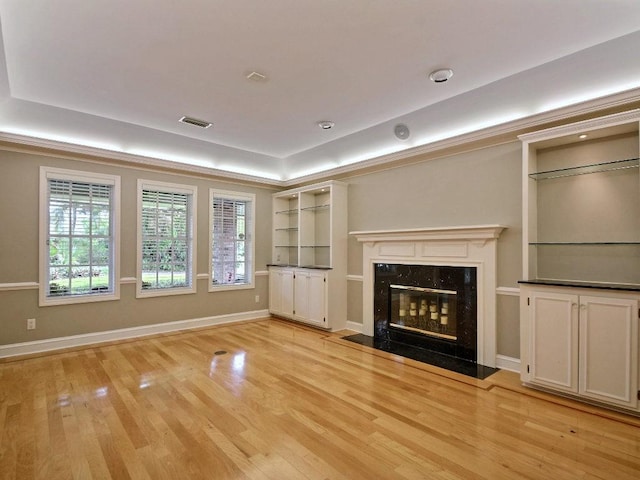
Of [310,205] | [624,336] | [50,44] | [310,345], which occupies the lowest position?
[310,345]

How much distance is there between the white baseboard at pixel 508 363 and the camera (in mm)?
3566

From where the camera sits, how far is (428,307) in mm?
4398

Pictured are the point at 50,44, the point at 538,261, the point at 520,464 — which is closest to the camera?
the point at 520,464

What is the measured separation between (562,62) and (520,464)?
129 inches

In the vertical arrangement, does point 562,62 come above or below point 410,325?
above

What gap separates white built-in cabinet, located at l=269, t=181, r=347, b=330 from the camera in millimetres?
5312

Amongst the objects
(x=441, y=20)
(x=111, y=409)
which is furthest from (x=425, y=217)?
(x=111, y=409)

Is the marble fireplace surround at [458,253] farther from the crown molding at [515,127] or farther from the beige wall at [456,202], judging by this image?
the crown molding at [515,127]

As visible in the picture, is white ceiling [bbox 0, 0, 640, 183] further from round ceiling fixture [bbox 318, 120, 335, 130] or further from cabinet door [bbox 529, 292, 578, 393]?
cabinet door [bbox 529, 292, 578, 393]

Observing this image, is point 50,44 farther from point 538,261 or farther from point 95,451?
point 538,261

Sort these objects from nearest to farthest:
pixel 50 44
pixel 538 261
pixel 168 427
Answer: pixel 168 427 < pixel 50 44 < pixel 538 261

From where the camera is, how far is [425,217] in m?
4.46

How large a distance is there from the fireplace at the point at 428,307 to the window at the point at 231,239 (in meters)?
2.49

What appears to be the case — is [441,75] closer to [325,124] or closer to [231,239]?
[325,124]
